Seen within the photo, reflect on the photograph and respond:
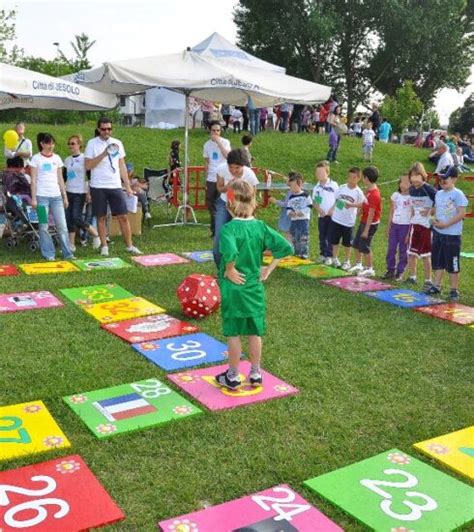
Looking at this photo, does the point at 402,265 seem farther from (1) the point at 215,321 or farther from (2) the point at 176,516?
(2) the point at 176,516

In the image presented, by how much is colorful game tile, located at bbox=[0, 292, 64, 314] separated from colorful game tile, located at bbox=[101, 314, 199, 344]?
1053 millimetres

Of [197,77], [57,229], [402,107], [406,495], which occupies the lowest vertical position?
[406,495]

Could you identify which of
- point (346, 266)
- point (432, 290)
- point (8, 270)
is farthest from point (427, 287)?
point (8, 270)

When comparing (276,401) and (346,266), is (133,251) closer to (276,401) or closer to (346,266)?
(346,266)

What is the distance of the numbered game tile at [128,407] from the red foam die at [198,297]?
66.9 inches

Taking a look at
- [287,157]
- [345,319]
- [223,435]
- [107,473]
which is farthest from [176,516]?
[287,157]

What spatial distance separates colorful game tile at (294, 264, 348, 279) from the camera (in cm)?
843

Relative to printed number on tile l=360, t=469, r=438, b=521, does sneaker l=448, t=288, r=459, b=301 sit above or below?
above

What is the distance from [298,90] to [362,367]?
6446 millimetres

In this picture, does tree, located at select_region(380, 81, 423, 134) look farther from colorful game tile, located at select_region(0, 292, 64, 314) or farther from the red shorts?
colorful game tile, located at select_region(0, 292, 64, 314)

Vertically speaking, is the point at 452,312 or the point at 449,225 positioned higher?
the point at 449,225

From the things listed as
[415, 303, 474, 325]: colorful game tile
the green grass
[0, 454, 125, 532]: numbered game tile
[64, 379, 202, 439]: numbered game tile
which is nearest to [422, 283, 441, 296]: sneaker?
the green grass

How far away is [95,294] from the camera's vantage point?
706 centimetres

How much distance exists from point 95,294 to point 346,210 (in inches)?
153
